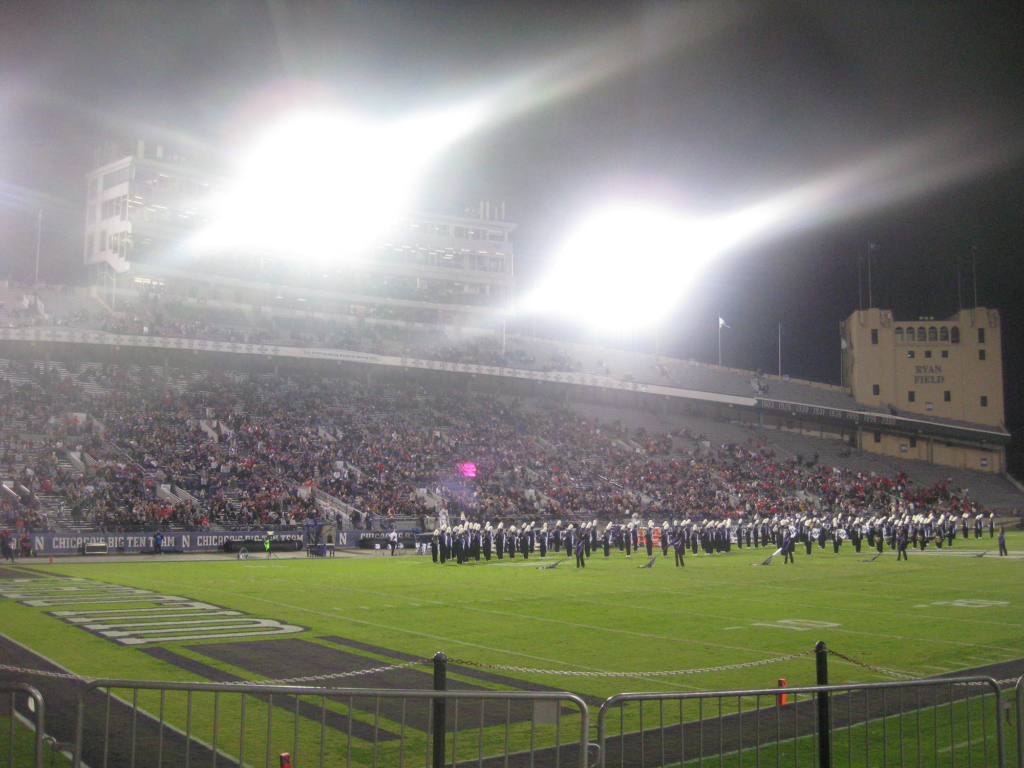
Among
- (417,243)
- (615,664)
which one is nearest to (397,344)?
(417,243)

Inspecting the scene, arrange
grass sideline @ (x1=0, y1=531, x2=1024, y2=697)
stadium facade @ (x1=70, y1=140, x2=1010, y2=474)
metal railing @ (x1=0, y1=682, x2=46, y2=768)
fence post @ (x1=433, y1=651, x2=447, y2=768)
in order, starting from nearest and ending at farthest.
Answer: metal railing @ (x1=0, y1=682, x2=46, y2=768), fence post @ (x1=433, y1=651, x2=447, y2=768), grass sideline @ (x1=0, y1=531, x2=1024, y2=697), stadium facade @ (x1=70, y1=140, x2=1010, y2=474)

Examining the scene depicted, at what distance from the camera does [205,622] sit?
1407 centimetres

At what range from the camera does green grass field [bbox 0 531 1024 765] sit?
10.6 m

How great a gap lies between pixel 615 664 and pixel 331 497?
3027cm

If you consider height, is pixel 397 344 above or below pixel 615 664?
above

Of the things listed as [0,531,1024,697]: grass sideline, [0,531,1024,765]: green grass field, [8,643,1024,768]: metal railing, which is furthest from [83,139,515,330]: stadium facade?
[8,643,1024,768]: metal railing

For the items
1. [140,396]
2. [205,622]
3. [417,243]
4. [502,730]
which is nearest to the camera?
[502,730]

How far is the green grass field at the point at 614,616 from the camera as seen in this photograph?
1056 cm

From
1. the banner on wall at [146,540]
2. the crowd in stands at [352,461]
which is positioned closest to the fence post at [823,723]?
the banner on wall at [146,540]

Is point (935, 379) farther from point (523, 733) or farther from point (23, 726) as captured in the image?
point (23, 726)

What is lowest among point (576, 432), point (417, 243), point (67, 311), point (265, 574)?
point (265, 574)

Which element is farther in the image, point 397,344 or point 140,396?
point 397,344

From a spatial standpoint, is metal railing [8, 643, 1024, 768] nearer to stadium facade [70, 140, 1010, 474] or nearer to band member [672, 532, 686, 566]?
band member [672, 532, 686, 566]

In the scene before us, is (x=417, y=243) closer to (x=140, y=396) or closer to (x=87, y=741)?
(x=140, y=396)
